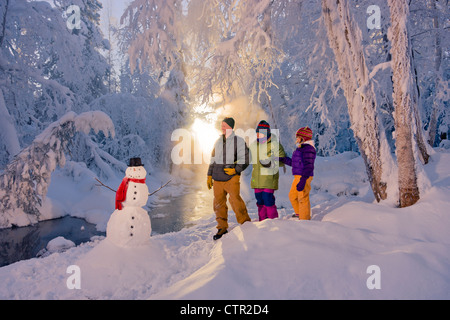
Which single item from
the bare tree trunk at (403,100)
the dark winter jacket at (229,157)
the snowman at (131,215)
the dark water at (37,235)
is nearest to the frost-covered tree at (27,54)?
the dark water at (37,235)

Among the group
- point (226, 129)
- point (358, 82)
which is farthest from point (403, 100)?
point (226, 129)

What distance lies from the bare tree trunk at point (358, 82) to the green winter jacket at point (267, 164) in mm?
1496

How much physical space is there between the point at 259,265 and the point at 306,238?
73cm

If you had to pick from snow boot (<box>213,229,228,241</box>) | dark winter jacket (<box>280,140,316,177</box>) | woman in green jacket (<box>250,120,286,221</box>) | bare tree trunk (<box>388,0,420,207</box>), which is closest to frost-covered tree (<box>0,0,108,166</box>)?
snow boot (<box>213,229,228,241</box>)

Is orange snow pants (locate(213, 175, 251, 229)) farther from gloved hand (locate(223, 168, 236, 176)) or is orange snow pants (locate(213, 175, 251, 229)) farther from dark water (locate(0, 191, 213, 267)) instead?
dark water (locate(0, 191, 213, 267))

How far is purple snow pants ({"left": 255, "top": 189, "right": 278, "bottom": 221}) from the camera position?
4.42 meters

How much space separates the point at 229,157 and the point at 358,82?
2.60m

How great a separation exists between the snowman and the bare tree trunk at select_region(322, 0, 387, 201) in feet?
12.1

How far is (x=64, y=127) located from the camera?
25.0 feet

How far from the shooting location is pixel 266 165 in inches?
171

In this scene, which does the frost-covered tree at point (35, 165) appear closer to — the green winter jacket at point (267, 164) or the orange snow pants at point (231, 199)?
the orange snow pants at point (231, 199)

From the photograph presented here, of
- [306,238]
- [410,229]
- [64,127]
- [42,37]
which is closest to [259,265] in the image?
[306,238]

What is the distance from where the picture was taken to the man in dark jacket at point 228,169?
422 cm

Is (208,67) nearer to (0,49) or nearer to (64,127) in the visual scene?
(64,127)
